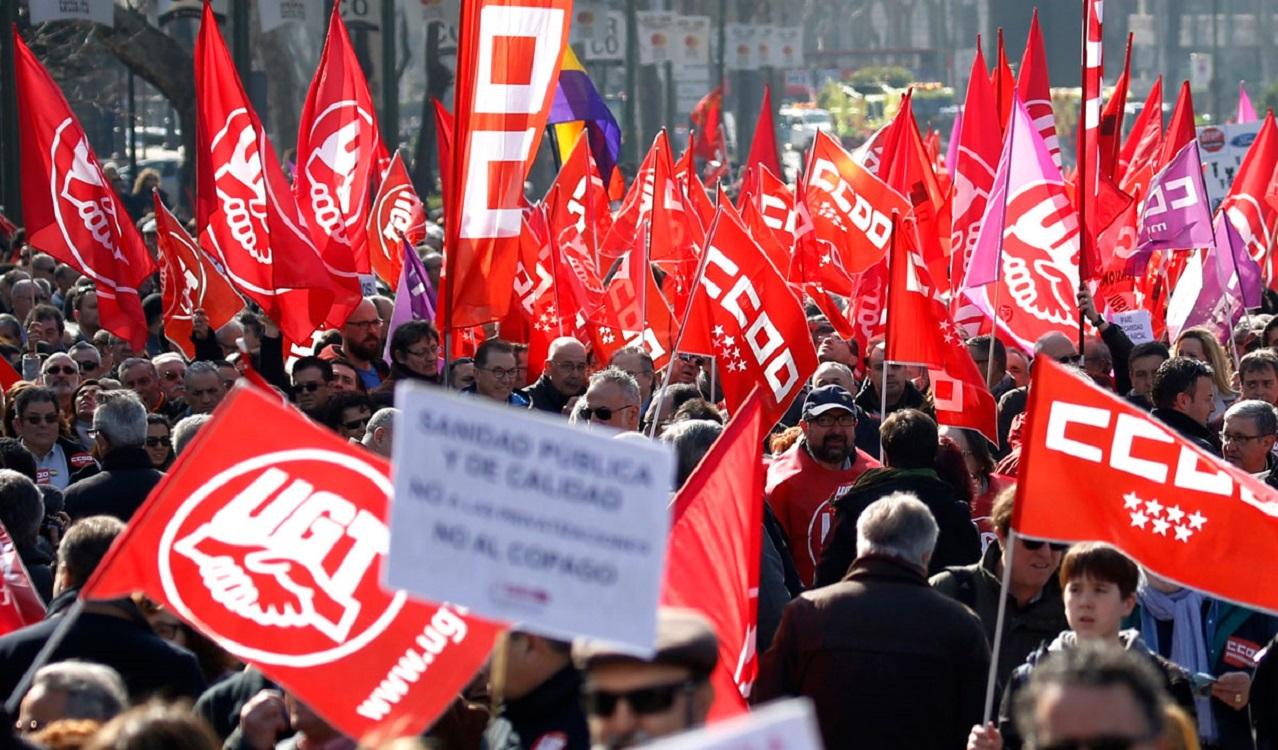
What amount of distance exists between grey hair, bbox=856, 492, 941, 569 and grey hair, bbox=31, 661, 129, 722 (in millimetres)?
1912

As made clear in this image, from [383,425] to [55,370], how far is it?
3.39 meters

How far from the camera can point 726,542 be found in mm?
5348

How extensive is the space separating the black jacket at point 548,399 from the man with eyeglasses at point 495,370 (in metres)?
0.44

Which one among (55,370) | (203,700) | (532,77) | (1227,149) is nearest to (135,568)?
(203,700)

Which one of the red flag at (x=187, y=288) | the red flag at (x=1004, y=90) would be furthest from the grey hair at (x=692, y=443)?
the red flag at (x=1004, y=90)

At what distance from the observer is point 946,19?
108 metres

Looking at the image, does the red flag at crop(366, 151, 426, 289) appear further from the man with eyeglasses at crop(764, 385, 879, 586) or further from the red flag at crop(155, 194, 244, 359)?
the man with eyeglasses at crop(764, 385, 879, 586)

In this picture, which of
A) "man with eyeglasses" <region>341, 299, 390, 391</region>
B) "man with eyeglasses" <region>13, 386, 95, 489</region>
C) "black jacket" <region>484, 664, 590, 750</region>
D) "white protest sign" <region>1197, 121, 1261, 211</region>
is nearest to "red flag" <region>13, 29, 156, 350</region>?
"man with eyeglasses" <region>341, 299, 390, 391</region>

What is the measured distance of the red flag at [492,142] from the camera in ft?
26.4

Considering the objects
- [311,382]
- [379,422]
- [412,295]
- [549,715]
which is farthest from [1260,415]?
[412,295]

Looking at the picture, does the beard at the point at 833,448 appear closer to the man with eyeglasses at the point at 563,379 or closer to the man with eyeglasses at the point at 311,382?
the man with eyeglasses at the point at 311,382

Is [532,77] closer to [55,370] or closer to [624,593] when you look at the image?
[55,370]

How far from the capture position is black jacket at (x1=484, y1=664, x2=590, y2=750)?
425 cm

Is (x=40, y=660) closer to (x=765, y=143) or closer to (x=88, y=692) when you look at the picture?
(x=88, y=692)
